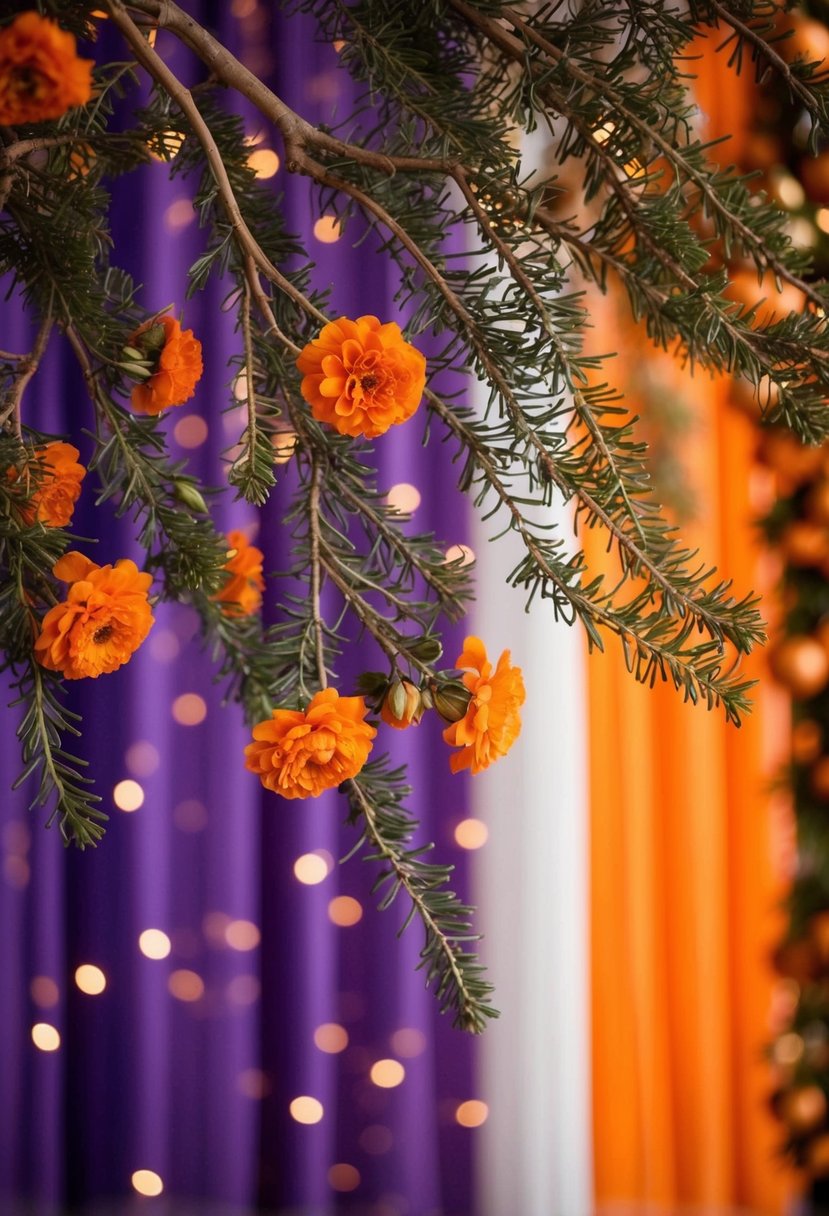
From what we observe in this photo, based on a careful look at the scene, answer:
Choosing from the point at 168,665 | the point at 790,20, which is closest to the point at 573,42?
the point at 790,20

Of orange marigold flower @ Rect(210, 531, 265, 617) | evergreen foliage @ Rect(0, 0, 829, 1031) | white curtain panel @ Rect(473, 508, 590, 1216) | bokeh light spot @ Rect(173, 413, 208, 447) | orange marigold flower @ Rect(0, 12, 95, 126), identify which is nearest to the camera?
orange marigold flower @ Rect(0, 12, 95, 126)

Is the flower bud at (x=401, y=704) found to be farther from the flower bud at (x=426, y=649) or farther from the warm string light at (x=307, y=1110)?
the warm string light at (x=307, y=1110)

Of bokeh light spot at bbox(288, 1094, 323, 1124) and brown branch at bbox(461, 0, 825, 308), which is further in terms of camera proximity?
bokeh light spot at bbox(288, 1094, 323, 1124)

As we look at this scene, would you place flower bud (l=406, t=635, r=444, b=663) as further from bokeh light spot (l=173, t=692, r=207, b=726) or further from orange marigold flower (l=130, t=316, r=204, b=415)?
bokeh light spot (l=173, t=692, r=207, b=726)

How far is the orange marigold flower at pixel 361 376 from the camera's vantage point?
0.37m

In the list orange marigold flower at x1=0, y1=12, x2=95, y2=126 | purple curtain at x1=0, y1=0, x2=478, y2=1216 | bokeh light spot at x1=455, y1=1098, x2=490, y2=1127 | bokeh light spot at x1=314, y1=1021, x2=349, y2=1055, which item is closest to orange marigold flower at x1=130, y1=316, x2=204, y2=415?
orange marigold flower at x1=0, y1=12, x2=95, y2=126

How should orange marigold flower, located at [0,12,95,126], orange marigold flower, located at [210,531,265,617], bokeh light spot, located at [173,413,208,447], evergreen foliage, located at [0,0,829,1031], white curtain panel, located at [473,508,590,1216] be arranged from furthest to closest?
bokeh light spot, located at [173,413,208,447] < white curtain panel, located at [473,508,590,1216] < orange marigold flower, located at [210,531,265,617] < evergreen foliage, located at [0,0,829,1031] < orange marigold flower, located at [0,12,95,126]

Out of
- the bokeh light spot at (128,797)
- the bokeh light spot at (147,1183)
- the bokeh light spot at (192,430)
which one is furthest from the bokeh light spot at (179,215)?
the bokeh light spot at (147,1183)

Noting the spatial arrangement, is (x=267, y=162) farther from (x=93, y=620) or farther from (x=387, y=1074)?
(x=387, y=1074)

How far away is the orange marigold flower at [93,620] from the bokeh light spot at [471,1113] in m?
1.05

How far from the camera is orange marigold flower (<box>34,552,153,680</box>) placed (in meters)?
0.37

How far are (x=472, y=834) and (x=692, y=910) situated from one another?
36cm

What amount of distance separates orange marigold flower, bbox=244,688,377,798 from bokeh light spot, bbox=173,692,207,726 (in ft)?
2.86

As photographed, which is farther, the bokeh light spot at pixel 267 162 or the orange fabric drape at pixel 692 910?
the orange fabric drape at pixel 692 910
